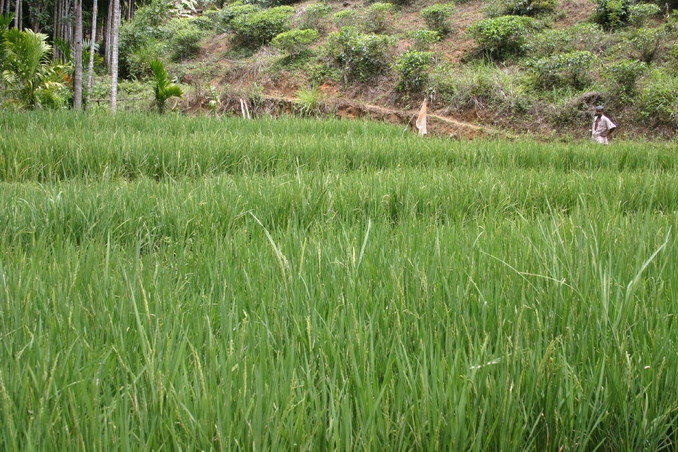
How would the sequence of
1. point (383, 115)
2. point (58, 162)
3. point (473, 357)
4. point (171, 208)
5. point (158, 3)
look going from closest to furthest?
point (473, 357) → point (171, 208) → point (58, 162) → point (383, 115) → point (158, 3)

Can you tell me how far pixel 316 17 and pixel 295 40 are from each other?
8.71 feet

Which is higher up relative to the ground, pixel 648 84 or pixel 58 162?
pixel 648 84

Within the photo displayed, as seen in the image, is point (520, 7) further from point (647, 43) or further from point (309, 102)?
point (309, 102)

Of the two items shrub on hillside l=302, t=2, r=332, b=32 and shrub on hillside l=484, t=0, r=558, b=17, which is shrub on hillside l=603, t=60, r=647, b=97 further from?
shrub on hillside l=302, t=2, r=332, b=32

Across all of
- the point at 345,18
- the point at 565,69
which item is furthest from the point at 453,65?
the point at 345,18

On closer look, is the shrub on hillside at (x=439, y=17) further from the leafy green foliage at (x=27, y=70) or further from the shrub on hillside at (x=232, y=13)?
the leafy green foliage at (x=27, y=70)

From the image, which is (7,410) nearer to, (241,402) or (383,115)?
(241,402)

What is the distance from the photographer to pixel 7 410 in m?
0.68

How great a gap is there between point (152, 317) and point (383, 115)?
11847mm

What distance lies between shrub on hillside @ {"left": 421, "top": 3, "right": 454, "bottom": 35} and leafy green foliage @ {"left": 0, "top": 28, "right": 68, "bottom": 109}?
1048 cm

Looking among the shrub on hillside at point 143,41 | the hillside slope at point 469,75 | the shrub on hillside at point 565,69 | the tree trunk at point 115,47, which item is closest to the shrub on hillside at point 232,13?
the shrub on hillside at point 143,41

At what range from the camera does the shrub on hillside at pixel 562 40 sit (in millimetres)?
12211

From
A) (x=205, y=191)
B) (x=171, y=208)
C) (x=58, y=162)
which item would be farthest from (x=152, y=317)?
(x=58, y=162)

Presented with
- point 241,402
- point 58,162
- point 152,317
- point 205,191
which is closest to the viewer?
point 241,402
